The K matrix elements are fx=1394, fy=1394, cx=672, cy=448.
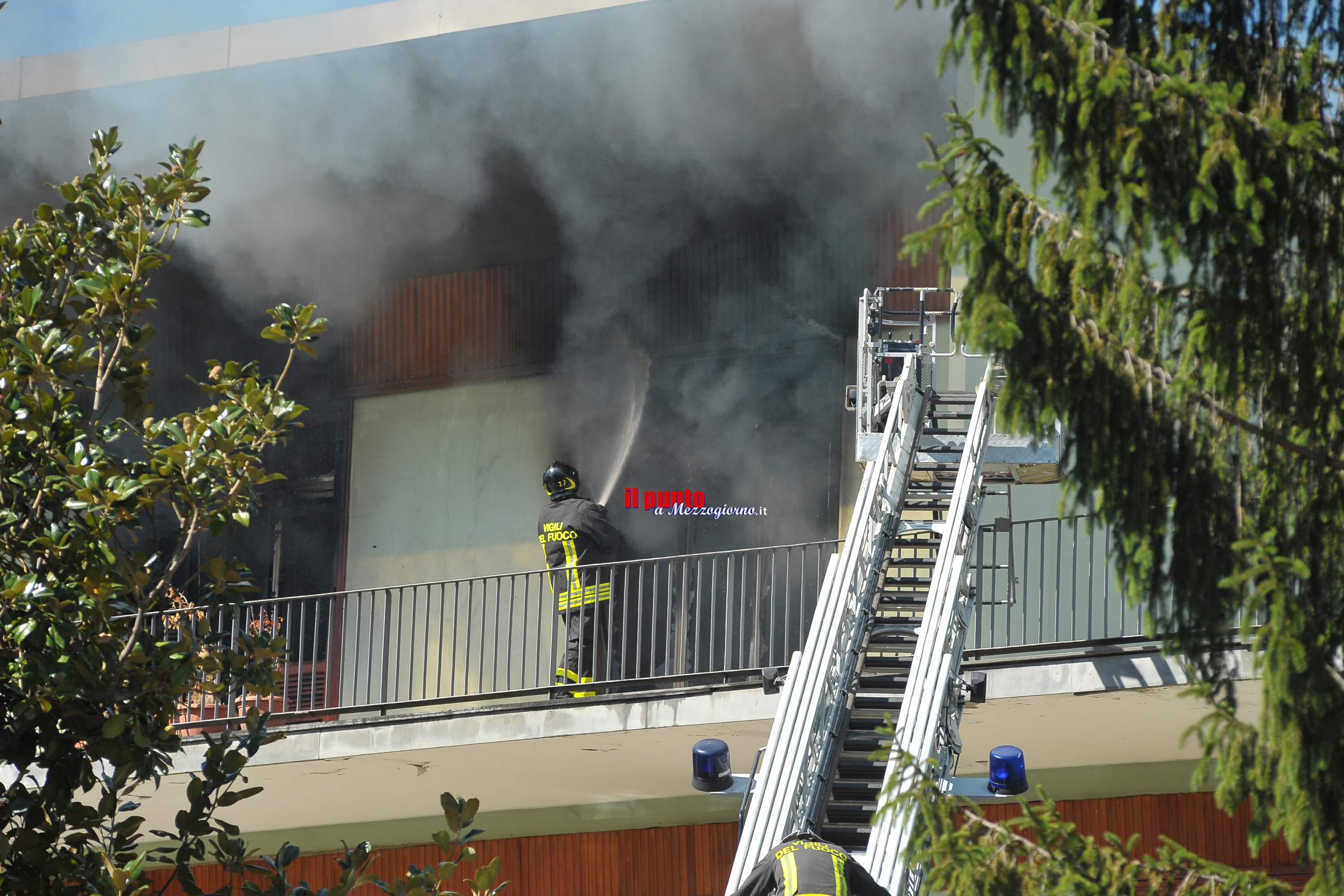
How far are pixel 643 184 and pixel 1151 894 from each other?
9.46 metres

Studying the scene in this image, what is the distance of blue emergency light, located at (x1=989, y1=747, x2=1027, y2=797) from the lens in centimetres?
605

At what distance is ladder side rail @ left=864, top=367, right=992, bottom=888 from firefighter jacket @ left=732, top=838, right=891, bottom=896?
0.23 m

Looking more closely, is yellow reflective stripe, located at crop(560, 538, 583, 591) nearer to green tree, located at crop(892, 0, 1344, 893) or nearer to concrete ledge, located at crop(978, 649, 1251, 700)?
concrete ledge, located at crop(978, 649, 1251, 700)

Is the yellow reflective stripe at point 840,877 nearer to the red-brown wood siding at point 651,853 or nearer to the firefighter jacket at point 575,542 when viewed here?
the firefighter jacket at point 575,542

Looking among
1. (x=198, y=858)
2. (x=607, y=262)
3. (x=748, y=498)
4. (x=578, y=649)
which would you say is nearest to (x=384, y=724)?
(x=578, y=649)

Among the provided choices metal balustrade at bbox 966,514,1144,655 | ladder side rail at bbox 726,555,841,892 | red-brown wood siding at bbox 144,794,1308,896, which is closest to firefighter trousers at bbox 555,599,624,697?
red-brown wood siding at bbox 144,794,1308,896

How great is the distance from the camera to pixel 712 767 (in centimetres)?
618

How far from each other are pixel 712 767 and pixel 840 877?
5.90 ft

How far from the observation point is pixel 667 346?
11.9m

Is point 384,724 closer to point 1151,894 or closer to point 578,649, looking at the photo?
point 578,649

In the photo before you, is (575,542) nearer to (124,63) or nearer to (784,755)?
(784,755)

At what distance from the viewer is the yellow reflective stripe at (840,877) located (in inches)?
172

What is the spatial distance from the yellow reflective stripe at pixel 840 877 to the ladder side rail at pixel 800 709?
0.72 metres

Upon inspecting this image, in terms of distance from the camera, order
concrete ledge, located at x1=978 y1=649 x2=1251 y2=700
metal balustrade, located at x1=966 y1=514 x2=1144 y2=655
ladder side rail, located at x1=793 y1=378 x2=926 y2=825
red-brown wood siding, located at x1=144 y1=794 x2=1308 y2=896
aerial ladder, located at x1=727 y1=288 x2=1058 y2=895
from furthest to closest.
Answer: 1. metal balustrade, located at x1=966 y1=514 x2=1144 y2=655
2. red-brown wood siding, located at x1=144 y1=794 x2=1308 y2=896
3. concrete ledge, located at x1=978 y1=649 x2=1251 y2=700
4. ladder side rail, located at x1=793 y1=378 x2=926 y2=825
5. aerial ladder, located at x1=727 y1=288 x2=1058 y2=895
